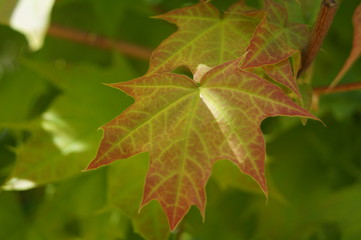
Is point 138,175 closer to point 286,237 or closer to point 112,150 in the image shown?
point 112,150

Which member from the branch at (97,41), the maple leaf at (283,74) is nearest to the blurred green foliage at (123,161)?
the branch at (97,41)

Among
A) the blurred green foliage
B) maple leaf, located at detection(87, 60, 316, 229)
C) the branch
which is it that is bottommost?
the blurred green foliage

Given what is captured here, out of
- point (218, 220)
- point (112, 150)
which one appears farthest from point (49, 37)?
point (112, 150)

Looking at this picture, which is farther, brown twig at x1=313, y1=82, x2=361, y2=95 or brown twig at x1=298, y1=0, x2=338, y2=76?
brown twig at x1=313, y1=82, x2=361, y2=95

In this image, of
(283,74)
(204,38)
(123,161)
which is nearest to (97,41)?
(123,161)

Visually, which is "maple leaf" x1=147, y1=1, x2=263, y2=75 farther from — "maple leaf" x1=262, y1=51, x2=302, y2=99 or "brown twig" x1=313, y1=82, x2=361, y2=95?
"brown twig" x1=313, y1=82, x2=361, y2=95

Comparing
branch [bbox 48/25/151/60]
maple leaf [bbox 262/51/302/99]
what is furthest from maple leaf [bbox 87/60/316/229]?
branch [bbox 48/25/151/60]
